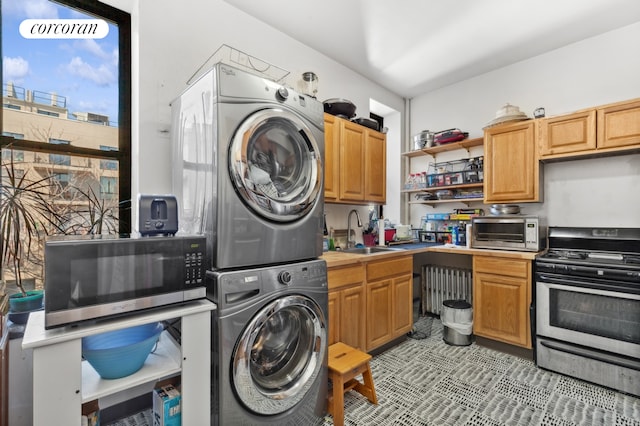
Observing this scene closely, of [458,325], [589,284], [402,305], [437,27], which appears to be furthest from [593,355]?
[437,27]

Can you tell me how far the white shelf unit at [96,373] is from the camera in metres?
0.98

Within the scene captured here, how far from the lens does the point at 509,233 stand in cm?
292

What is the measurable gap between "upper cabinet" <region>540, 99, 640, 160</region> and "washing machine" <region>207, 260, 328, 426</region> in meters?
2.63

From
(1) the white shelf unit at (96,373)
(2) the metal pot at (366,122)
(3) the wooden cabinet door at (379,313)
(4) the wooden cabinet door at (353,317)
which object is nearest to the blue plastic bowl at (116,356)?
(1) the white shelf unit at (96,373)

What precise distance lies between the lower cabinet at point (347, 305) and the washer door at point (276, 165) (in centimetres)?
73

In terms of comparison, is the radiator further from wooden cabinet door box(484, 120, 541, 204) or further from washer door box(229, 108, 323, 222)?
washer door box(229, 108, 323, 222)

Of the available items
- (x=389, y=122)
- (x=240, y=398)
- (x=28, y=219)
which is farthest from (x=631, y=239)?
(x=28, y=219)

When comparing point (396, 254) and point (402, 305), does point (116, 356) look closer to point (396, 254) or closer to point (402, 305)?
point (396, 254)

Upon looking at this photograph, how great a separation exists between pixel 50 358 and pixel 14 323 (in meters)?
0.79

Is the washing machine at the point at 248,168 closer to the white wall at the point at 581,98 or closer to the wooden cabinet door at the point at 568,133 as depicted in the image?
the wooden cabinet door at the point at 568,133

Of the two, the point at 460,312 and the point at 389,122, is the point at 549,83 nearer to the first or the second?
the point at 389,122

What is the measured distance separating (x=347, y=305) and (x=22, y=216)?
2.11 m

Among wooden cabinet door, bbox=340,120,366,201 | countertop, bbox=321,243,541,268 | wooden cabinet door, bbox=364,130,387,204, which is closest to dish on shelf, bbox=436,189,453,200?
countertop, bbox=321,243,541,268

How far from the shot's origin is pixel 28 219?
1.48m
